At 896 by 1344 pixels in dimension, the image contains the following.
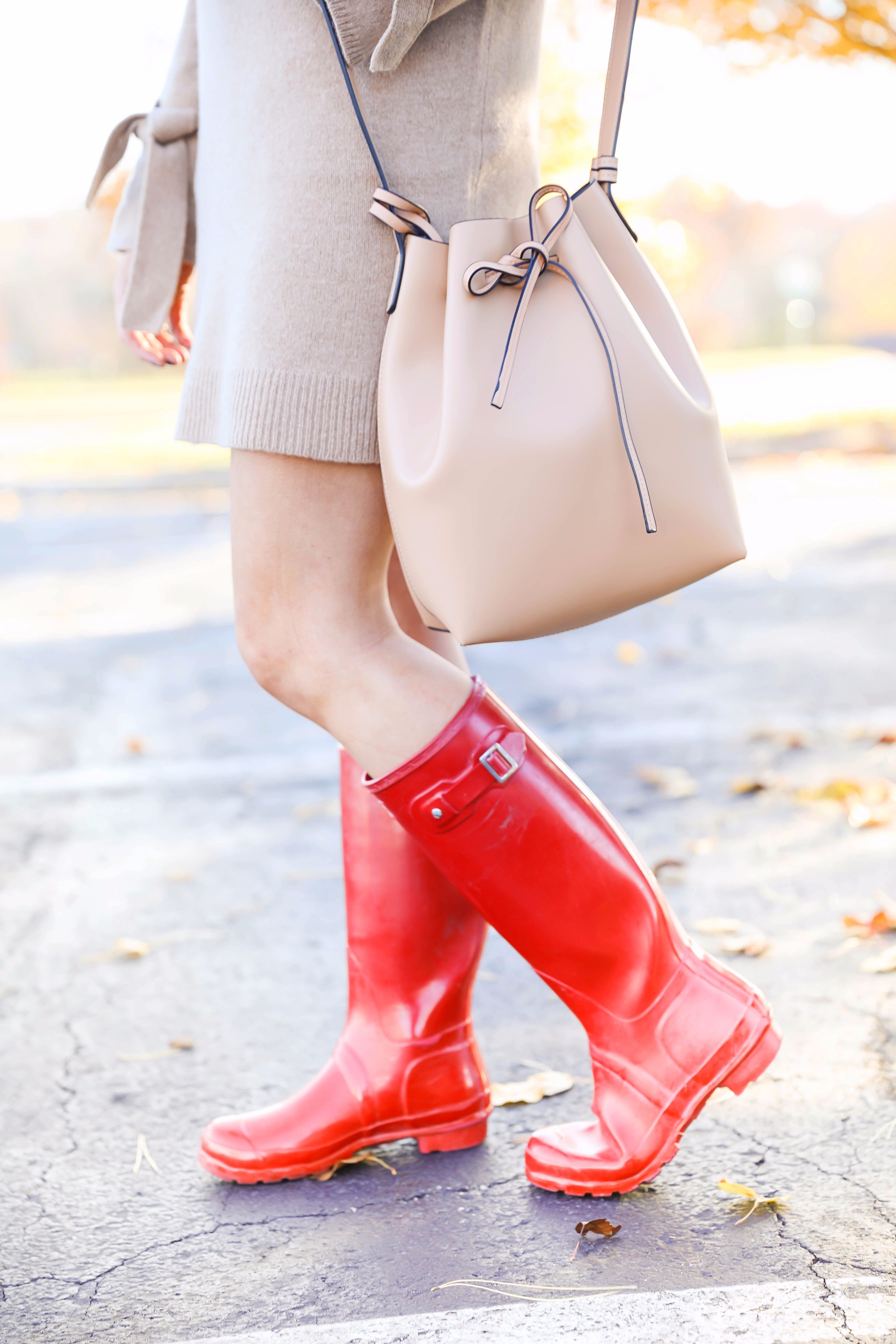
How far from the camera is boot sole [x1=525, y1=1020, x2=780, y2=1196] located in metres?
1.38

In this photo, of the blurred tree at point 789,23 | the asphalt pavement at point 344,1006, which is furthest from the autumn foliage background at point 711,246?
the asphalt pavement at point 344,1006

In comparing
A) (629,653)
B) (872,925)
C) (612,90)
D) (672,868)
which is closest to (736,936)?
(872,925)

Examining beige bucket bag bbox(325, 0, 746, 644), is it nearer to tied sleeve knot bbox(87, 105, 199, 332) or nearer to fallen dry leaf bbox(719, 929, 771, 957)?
tied sleeve knot bbox(87, 105, 199, 332)

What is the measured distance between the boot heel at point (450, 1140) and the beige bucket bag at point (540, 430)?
0.71m

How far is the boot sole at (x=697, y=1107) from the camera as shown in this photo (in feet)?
4.52

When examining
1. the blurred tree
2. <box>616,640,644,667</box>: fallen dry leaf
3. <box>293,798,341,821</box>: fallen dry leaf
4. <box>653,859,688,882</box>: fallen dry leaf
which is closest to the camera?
<box>653,859,688,882</box>: fallen dry leaf

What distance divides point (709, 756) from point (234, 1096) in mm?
1815

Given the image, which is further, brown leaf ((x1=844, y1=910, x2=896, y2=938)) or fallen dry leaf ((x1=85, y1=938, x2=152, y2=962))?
fallen dry leaf ((x1=85, y1=938, x2=152, y2=962))

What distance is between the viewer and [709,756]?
3219 millimetres

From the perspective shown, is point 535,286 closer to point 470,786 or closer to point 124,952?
point 470,786

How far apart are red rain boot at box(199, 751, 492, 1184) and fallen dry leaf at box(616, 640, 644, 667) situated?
2757mm

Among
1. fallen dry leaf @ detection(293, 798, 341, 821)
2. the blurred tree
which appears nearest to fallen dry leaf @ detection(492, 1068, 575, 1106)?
fallen dry leaf @ detection(293, 798, 341, 821)

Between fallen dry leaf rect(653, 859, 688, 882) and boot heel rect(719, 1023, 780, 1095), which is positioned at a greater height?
boot heel rect(719, 1023, 780, 1095)

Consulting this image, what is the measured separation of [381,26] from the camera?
1233 millimetres
